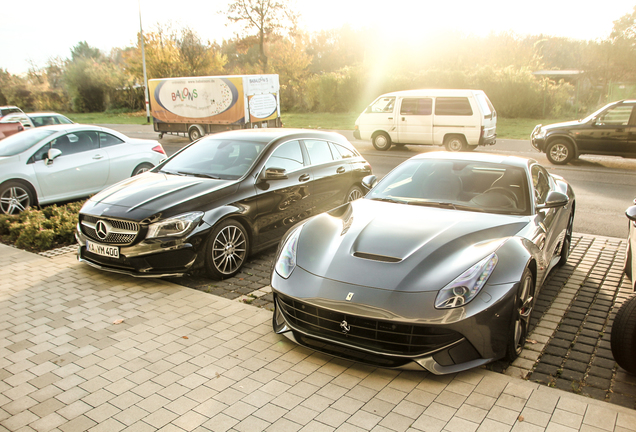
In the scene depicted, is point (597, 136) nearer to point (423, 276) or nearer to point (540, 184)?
point (540, 184)

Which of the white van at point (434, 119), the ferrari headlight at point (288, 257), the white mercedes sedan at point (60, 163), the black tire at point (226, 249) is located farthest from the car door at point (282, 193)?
the white van at point (434, 119)

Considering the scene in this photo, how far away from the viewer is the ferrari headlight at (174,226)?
212 inches

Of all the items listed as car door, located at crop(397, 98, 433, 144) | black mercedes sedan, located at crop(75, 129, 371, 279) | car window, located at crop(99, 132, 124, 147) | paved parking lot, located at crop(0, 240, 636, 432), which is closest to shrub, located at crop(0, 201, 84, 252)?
black mercedes sedan, located at crop(75, 129, 371, 279)

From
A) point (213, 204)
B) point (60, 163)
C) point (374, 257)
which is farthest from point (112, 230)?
point (60, 163)

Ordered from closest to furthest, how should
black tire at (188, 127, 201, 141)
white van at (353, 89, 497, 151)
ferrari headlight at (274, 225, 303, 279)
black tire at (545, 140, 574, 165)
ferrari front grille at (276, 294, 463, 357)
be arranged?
ferrari front grille at (276, 294, 463, 357)
ferrari headlight at (274, 225, 303, 279)
black tire at (545, 140, 574, 165)
white van at (353, 89, 497, 151)
black tire at (188, 127, 201, 141)

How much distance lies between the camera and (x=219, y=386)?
358 cm

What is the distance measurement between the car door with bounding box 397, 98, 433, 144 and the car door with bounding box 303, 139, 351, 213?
387 inches

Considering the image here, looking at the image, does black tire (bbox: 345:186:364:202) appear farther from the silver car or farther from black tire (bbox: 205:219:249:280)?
the silver car

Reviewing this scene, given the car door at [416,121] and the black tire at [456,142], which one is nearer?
the black tire at [456,142]

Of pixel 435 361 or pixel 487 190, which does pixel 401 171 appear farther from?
pixel 435 361

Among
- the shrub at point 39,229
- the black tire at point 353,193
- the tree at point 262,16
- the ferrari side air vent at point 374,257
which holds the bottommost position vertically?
the shrub at point 39,229

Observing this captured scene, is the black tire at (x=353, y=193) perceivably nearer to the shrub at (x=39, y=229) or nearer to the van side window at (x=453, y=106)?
the shrub at (x=39, y=229)

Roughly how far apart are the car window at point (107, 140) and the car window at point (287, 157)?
4.86m

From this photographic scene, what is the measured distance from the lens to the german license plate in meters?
5.49
